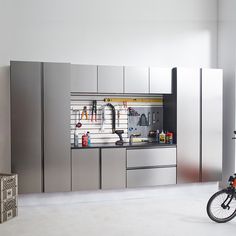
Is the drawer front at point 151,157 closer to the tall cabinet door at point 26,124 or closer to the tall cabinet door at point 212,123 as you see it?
the tall cabinet door at point 212,123

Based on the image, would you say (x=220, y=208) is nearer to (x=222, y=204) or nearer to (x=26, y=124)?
(x=222, y=204)

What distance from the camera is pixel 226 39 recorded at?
514 centimetres

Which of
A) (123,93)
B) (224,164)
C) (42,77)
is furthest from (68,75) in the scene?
(224,164)

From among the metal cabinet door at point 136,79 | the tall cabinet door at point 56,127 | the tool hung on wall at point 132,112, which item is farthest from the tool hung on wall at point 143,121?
the tall cabinet door at point 56,127

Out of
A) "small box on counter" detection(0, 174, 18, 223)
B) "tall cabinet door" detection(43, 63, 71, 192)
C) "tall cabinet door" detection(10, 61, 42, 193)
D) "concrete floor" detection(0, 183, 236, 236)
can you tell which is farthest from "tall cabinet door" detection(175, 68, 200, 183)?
"small box on counter" detection(0, 174, 18, 223)

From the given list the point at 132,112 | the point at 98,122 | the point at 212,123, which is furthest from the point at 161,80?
the point at 98,122

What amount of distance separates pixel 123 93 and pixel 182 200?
184 cm

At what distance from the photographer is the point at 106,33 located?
4.88 metres

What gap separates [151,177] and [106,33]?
2347mm

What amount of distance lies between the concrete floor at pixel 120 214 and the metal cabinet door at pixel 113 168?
269 mm

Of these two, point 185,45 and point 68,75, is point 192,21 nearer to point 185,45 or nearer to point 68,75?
point 185,45

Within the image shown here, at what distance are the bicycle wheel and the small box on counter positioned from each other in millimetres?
2408

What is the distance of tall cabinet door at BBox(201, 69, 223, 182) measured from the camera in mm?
4812

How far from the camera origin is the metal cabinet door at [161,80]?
15.4 feet
